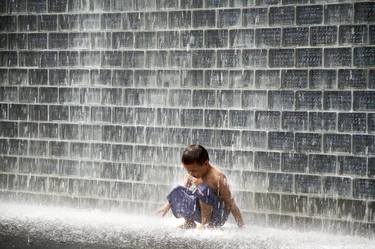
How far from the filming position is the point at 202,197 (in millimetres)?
6625

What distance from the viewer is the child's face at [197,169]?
6785mm

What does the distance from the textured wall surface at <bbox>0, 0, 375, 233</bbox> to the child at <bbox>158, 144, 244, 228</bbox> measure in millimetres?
582

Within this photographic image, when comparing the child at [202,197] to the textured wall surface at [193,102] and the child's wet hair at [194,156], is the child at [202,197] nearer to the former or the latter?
the child's wet hair at [194,156]

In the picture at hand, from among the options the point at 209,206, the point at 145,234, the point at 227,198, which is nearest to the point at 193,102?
the point at 227,198

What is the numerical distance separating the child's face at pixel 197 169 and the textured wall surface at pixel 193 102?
668mm

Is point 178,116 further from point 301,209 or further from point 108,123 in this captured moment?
point 301,209

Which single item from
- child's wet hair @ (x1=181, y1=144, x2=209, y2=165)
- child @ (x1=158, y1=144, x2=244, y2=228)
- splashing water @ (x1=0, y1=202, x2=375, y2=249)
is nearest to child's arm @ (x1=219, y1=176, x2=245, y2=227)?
child @ (x1=158, y1=144, x2=244, y2=228)

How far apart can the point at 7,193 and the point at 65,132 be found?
124 centimetres

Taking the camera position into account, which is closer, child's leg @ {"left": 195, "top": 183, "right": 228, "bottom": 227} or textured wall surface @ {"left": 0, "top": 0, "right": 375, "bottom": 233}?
child's leg @ {"left": 195, "top": 183, "right": 228, "bottom": 227}

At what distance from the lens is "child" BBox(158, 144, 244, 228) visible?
666 centimetres

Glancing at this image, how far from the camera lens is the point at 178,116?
303 inches

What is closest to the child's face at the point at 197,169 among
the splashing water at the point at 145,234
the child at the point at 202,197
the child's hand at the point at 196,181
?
the child at the point at 202,197

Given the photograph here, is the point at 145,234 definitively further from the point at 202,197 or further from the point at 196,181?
the point at 196,181

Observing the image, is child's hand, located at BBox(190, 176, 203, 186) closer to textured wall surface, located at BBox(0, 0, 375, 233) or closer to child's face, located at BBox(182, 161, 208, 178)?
child's face, located at BBox(182, 161, 208, 178)
